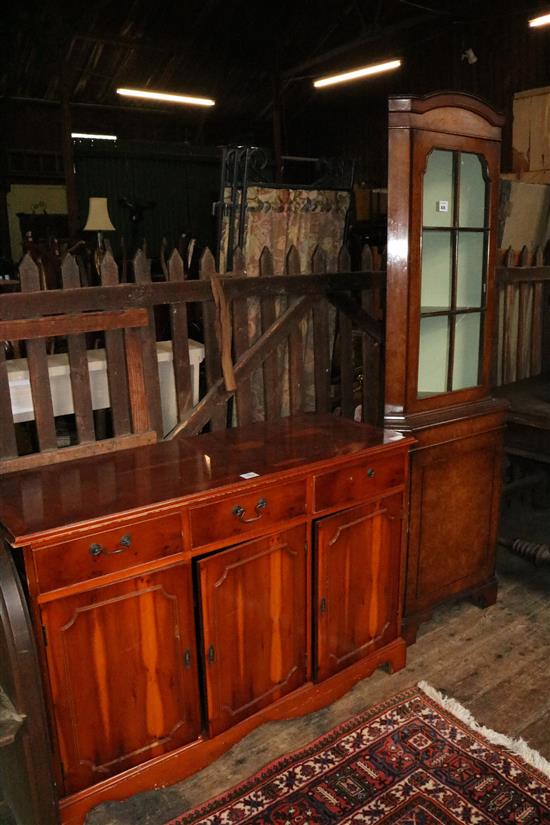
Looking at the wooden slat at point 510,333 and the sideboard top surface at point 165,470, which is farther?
the wooden slat at point 510,333

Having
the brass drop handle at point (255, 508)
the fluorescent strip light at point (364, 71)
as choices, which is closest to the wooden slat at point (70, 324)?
the brass drop handle at point (255, 508)

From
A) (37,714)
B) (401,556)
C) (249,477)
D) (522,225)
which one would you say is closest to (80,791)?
(37,714)

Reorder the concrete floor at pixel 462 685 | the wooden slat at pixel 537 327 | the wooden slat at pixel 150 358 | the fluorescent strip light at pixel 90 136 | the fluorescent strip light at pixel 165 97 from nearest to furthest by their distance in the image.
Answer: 1. the concrete floor at pixel 462 685
2. the wooden slat at pixel 150 358
3. the wooden slat at pixel 537 327
4. the fluorescent strip light at pixel 165 97
5. the fluorescent strip light at pixel 90 136

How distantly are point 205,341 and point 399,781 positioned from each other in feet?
5.80

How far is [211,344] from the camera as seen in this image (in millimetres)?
2680

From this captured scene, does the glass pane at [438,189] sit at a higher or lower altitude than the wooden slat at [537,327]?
higher

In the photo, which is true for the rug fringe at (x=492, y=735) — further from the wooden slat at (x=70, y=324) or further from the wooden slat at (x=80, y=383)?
the wooden slat at (x=70, y=324)

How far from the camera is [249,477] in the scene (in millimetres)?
1949

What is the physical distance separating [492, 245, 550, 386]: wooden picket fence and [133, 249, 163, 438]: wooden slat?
2.09 metres

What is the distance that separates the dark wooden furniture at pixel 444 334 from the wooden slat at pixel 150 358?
3.00 ft

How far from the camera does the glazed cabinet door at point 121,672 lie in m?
1.69

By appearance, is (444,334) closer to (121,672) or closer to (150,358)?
(150,358)

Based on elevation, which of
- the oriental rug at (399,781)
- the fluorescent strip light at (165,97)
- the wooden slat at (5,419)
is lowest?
the oriental rug at (399,781)

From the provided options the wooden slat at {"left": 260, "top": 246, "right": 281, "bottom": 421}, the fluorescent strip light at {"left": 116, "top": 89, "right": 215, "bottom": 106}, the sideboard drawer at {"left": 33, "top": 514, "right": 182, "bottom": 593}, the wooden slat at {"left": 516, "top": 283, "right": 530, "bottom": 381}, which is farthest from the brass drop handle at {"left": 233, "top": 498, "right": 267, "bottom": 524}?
the fluorescent strip light at {"left": 116, "top": 89, "right": 215, "bottom": 106}
